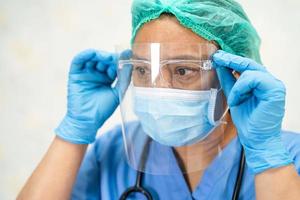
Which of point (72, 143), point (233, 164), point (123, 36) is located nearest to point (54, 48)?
point (123, 36)

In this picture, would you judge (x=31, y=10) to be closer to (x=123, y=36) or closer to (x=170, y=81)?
(x=123, y=36)

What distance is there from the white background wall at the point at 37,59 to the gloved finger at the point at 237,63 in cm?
66

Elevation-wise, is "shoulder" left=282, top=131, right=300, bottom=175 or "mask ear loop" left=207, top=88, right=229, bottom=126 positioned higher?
"mask ear loop" left=207, top=88, right=229, bottom=126

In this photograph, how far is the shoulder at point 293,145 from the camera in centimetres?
97

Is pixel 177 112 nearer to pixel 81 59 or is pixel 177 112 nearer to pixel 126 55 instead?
pixel 126 55

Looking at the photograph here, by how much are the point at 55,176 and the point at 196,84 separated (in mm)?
526

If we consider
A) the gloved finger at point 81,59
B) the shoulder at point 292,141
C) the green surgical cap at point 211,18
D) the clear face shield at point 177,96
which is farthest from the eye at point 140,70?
the shoulder at point 292,141

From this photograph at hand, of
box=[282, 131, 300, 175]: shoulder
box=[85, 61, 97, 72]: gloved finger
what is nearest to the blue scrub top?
box=[282, 131, 300, 175]: shoulder

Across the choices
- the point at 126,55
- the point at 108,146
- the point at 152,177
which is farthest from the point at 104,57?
the point at 152,177

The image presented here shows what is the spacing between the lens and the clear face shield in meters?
0.93

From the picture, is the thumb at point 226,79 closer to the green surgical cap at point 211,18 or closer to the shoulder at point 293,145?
the green surgical cap at point 211,18

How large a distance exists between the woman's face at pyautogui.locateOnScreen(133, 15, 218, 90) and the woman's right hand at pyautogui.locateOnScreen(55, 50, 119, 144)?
19cm

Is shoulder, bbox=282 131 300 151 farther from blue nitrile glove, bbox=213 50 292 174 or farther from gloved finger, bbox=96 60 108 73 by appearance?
gloved finger, bbox=96 60 108 73

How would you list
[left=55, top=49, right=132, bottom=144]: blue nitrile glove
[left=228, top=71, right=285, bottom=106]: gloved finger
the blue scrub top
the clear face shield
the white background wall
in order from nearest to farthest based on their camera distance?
[left=228, top=71, right=285, bottom=106]: gloved finger < the clear face shield < the blue scrub top < [left=55, top=49, right=132, bottom=144]: blue nitrile glove < the white background wall
